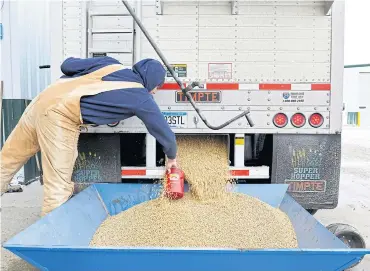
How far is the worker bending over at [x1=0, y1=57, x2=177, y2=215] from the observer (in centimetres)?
356

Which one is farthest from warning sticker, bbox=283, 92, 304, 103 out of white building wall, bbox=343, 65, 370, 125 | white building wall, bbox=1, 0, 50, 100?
white building wall, bbox=343, 65, 370, 125

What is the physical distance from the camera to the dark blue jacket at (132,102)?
11.7ft

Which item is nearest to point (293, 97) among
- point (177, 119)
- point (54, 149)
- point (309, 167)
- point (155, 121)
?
point (309, 167)

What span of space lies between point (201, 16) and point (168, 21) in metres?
0.29

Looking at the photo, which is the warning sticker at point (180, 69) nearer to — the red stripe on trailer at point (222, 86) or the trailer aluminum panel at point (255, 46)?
the trailer aluminum panel at point (255, 46)

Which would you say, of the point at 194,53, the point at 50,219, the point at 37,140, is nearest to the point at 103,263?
the point at 50,219

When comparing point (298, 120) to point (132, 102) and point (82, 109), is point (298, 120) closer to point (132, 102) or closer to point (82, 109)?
point (132, 102)

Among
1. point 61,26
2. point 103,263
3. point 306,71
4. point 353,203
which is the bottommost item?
point 353,203

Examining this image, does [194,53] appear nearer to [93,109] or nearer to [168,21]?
[168,21]

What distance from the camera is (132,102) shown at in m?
3.55

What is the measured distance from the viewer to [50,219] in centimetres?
300

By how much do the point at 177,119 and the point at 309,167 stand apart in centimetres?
126

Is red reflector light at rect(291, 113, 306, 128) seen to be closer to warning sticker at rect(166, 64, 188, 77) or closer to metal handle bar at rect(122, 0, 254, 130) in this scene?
metal handle bar at rect(122, 0, 254, 130)

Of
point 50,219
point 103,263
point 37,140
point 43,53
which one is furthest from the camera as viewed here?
point 43,53
